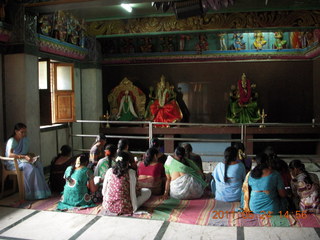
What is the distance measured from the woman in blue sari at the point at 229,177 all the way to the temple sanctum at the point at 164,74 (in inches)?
81.2

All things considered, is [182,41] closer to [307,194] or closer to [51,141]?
[51,141]

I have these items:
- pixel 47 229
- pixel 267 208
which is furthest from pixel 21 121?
pixel 267 208

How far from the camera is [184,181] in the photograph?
5.64 meters

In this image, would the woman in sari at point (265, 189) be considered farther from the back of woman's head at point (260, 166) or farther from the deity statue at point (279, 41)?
the deity statue at point (279, 41)

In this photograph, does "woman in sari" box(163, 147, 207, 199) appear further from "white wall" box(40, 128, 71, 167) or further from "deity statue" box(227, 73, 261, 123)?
"deity statue" box(227, 73, 261, 123)

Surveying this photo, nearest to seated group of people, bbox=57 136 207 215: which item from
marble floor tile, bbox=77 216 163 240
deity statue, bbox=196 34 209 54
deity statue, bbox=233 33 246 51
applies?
marble floor tile, bbox=77 216 163 240

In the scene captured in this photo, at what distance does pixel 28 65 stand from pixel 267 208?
16.1 ft

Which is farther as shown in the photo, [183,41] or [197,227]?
[183,41]

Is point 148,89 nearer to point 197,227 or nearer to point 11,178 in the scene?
point 11,178

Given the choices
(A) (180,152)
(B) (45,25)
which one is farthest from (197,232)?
(B) (45,25)

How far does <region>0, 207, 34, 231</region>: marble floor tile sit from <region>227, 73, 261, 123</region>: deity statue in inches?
285

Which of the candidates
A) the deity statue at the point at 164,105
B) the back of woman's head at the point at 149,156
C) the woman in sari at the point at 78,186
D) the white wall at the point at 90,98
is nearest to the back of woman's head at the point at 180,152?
the back of woman's head at the point at 149,156

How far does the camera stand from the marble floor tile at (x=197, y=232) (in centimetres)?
427

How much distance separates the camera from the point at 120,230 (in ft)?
14.8
